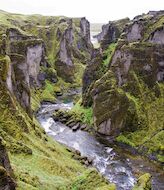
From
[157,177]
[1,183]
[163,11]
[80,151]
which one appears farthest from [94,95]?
[1,183]

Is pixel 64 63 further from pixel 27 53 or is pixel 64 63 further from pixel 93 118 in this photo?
pixel 93 118

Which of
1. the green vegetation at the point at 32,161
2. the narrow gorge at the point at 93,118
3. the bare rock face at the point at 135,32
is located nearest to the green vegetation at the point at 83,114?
the narrow gorge at the point at 93,118

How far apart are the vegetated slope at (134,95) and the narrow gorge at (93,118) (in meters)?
0.25

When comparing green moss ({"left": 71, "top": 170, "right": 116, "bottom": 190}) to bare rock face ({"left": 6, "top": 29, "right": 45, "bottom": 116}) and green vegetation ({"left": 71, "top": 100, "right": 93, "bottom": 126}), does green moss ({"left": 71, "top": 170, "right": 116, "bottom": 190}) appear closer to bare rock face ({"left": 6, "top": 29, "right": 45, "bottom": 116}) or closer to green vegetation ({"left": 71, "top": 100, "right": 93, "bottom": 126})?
bare rock face ({"left": 6, "top": 29, "right": 45, "bottom": 116})

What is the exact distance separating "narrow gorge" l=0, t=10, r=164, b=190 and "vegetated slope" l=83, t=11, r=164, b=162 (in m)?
0.25

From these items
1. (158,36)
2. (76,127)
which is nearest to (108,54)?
(158,36)

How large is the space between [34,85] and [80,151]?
6416cm

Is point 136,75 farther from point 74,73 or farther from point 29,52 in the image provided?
point 74,73

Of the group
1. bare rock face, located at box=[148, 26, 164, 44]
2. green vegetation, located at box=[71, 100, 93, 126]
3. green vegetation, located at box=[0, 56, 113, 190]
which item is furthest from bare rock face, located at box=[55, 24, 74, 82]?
green vegetation, located at box=[0, 56, 113, 190]

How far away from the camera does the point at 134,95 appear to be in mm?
111812

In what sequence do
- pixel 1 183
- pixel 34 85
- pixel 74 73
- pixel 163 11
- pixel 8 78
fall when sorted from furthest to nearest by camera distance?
1. pixel 74 73
2. pixel 163 11
3. pixel 34 85
4. pixel 8 78
5. pixel 1 183

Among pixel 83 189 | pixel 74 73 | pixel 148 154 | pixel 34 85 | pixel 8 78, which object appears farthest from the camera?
pixel 74 73

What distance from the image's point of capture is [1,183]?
2870cm

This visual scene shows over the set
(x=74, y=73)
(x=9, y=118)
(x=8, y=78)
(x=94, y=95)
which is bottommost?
(x=74, y=73)
